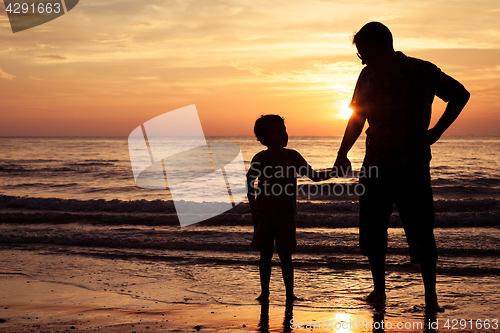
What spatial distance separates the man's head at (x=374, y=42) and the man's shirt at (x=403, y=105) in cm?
11

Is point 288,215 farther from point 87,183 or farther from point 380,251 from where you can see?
point 87,183

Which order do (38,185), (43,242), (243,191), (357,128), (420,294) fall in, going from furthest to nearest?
(38,185)
(243,191)
(43,242)
(420,294)
(357,128)

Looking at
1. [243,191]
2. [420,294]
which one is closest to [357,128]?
[420,294]

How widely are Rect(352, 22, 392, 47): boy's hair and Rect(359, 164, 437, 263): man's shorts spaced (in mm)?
897

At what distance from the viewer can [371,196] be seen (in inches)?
117

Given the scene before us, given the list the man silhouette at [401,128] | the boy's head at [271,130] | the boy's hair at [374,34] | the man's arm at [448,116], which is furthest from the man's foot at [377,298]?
the boy's hair at [374,34]

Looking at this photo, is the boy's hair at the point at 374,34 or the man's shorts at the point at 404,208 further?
the man's shorts at the point at 404,208

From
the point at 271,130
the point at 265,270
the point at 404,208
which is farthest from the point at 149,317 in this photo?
the point at 404,208

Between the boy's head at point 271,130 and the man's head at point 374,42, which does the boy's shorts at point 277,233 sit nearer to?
the boy's head at point 271,130

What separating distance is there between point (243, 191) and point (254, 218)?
13523mm

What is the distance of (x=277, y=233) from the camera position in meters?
3.22

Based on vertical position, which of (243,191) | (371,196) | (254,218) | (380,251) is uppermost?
(371,196)

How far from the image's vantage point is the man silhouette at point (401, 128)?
103 inches

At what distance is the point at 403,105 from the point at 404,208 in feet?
2.45
